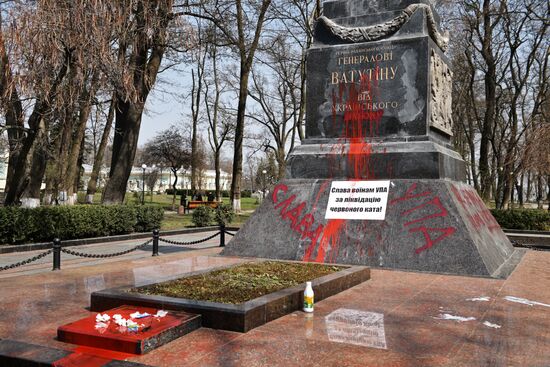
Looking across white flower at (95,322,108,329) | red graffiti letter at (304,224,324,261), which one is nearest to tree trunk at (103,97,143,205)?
red graffiti letter at (304,224,324,261)

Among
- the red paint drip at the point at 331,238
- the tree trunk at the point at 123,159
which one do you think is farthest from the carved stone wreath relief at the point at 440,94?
the tree trunk at the point at 123,159

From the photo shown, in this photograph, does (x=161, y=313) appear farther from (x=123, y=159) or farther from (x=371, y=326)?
(x=123, y=159)

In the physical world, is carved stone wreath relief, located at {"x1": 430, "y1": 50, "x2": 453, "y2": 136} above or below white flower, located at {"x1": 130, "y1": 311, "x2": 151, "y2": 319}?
above

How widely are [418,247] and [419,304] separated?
9.24 ft

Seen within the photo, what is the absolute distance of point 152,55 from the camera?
21.6m

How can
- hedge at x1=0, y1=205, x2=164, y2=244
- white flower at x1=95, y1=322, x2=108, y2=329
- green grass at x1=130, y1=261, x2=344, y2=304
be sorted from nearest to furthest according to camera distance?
1. white flower at x1=95, y1=322, x2=108, y2=329
2. green grass at x1=130, y1=261, x2=344, y2=304
3. hedge at x1=0, y1=205, x2=164, y2=244

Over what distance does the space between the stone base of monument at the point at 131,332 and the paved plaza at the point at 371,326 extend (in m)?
0.09

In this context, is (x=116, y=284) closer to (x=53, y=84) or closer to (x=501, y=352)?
(x=501, y=352)

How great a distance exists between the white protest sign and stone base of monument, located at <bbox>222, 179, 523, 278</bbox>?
0.36ft

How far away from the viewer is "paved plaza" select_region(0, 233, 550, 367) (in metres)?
4.33

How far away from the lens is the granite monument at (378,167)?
927 cm

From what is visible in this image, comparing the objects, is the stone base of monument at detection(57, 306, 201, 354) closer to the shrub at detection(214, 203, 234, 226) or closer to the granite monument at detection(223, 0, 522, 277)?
the granite monument at detection(223, 0, 522, 277)

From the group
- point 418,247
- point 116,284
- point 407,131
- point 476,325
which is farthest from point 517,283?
point 116,284

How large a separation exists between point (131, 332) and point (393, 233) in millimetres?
5865
